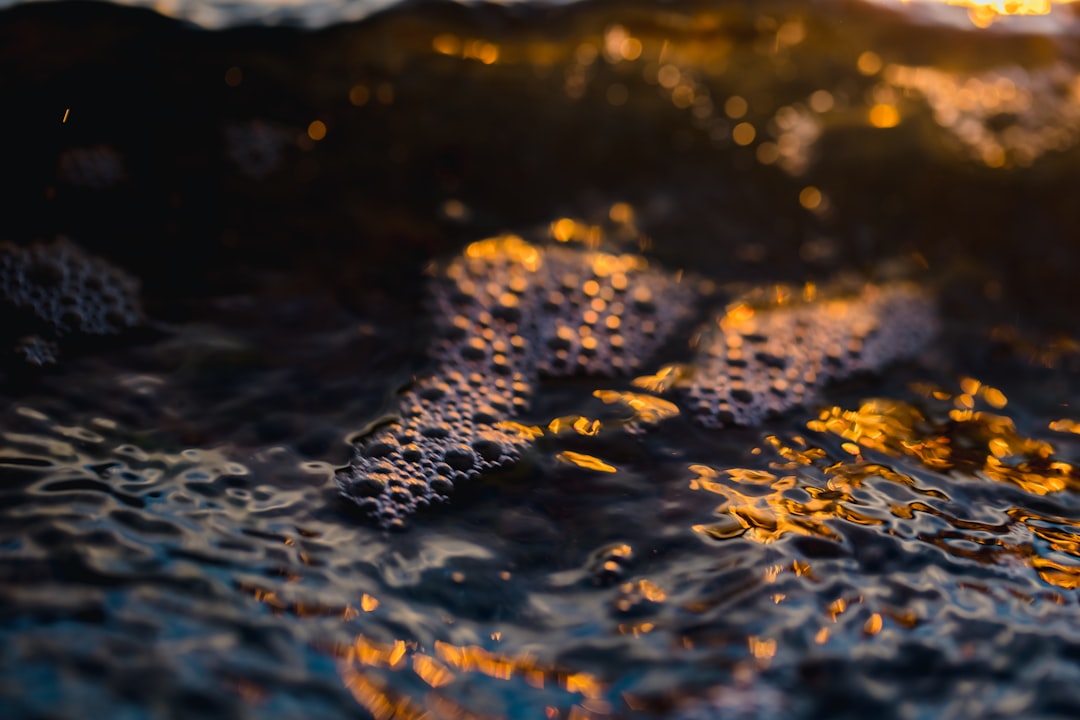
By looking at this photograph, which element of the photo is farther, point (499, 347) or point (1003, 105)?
point (1003, 105)

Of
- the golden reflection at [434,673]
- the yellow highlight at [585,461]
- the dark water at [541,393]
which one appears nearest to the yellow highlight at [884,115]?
the dark water at [541,393]

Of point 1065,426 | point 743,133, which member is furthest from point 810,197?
point 1065,426

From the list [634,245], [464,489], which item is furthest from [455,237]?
[464,489]

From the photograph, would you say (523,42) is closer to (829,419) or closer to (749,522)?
(829,419)

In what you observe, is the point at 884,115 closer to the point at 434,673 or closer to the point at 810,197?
the point at 810,197

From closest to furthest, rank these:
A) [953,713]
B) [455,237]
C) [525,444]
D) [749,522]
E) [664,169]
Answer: [953,713] → [749,522] → [525,444] → [455,237] → [664,169]

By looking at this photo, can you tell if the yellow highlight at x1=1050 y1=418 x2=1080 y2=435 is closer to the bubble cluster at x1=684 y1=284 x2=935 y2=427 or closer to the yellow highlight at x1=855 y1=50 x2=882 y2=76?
the bubble cluster at x1=684 y1=284 x2=935 y2=427

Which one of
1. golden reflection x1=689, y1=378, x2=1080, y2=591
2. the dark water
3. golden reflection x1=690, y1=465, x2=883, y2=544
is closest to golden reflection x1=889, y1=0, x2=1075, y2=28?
the dark water
